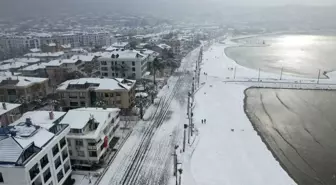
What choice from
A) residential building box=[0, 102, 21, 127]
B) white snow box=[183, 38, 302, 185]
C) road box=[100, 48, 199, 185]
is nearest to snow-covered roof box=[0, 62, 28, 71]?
residential building box=[0, 102, 21, 127]

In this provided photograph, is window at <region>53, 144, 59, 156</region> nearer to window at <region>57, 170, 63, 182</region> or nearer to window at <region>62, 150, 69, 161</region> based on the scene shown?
window at <region>62, 150, 69, 161</region>

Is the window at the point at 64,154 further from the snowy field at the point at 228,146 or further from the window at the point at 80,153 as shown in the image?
the snowy field at the point at 228,146

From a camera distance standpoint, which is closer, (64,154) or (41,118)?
(64,154)

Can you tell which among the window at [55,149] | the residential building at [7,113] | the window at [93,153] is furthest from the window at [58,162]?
the residential building at [7,113]

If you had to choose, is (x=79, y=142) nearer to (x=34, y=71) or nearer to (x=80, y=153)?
(x=80, y=153)

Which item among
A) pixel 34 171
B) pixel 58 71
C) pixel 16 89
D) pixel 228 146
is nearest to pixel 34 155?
pixel 34 171

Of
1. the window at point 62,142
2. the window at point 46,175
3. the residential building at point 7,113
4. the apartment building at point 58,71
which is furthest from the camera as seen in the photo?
the apartment building at point 58,71

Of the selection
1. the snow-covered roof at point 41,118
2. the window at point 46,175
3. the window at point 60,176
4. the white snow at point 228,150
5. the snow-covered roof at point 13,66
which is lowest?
the white snow at point 228,150
